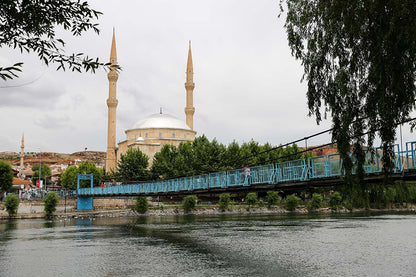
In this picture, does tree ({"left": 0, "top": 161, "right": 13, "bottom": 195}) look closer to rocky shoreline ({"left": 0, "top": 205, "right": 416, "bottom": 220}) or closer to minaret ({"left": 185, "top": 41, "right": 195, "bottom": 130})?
rocky shoreline ({"left": 0, "top": 205, "right": 416, "bottom": 220})

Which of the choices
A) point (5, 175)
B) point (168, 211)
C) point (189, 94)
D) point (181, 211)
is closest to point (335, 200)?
point (181, 211)

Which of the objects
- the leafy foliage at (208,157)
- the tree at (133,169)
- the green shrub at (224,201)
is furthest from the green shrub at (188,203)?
the tree at (133,169)

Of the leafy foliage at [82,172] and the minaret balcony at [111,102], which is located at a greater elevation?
the minaret balcony at [111,102]

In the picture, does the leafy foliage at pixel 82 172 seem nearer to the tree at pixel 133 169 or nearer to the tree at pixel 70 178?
the tree at pixel 70 178

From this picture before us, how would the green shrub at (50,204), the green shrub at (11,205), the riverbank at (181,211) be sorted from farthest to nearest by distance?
1. the riverbank at (181,211)
2. the green shrub at (50,204)
3. the green shrub at (11,205)

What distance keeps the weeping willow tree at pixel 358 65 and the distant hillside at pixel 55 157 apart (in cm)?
13622

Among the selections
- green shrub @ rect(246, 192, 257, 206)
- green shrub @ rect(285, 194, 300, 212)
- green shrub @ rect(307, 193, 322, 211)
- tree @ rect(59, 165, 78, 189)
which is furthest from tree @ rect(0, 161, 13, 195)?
green shrub @ rect(307, 193, 322, 211)

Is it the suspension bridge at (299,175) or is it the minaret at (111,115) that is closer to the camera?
the suspension bridge at (299,175)

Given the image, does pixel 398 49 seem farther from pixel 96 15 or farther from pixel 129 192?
pixel 129 192

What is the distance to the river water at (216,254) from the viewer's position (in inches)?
431

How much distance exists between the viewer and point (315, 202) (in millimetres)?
40969

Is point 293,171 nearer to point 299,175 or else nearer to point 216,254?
point 299,175

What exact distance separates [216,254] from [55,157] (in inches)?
6155

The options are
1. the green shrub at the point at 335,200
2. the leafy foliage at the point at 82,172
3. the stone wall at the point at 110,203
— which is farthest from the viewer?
the leafy foliage at the point at 82,172
